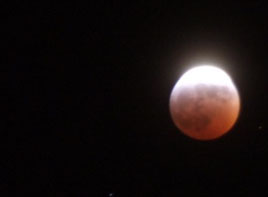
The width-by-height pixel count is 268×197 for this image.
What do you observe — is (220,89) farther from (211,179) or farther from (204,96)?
(211,179)

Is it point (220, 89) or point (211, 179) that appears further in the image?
point (211, 179)

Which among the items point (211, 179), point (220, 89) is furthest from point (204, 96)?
point (211, 179)

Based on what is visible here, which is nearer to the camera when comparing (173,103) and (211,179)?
(173,103)

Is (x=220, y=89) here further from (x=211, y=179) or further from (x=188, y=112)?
(x=211, y=179)

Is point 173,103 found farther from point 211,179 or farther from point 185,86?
point 211,179

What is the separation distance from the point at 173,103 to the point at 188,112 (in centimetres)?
57

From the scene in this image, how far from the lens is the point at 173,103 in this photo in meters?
16.2

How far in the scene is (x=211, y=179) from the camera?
21734 millimetres

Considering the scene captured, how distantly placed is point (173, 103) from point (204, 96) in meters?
0.82

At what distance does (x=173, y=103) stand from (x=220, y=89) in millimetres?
1035

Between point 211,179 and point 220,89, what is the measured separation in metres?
6.38

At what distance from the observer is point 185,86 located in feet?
52.9

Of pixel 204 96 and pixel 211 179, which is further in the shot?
pixel 211 179

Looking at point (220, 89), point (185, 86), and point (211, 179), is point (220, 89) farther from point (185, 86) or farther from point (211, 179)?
point (211, 179)
